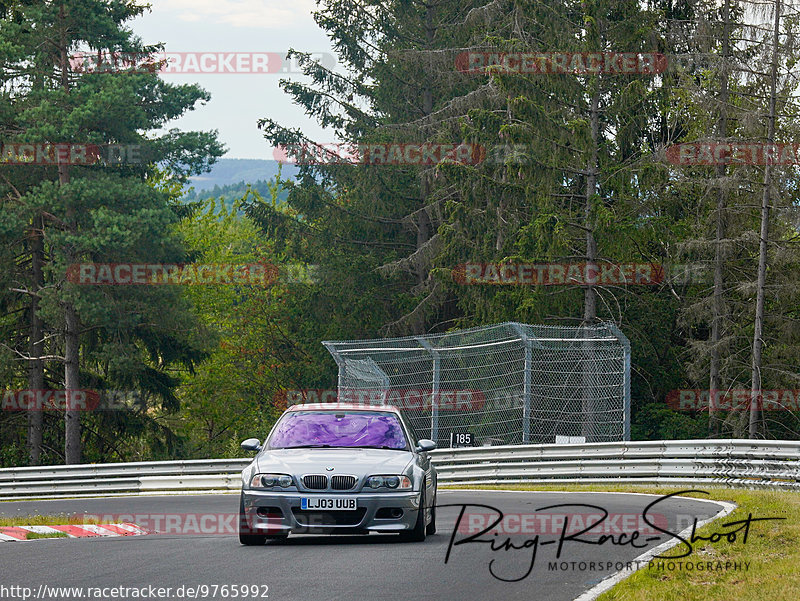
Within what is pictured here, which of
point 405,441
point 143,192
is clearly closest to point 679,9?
point 143,192

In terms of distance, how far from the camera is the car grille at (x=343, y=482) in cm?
1123

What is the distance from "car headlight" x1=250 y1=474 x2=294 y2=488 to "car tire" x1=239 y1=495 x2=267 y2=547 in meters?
0.19

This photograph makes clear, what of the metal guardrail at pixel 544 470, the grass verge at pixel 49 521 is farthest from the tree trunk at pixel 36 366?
the grass verge at pixel 49 521

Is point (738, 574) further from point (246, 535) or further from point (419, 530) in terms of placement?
point (246, 535)

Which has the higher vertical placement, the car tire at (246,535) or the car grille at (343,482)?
the car grille at (343,482)

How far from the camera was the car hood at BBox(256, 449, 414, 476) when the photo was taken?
1133 centimetres

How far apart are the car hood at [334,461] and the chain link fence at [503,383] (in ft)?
34.9

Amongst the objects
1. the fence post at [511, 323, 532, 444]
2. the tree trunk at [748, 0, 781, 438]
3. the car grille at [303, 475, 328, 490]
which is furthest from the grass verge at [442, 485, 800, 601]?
the tree trunk at [748, 0, 781, 438]

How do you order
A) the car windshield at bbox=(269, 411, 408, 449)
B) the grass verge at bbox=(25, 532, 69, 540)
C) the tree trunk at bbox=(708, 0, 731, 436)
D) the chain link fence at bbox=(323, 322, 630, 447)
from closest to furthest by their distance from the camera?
1. the car windshield at bbox=(269, 411, 408, 449)
2. the grass verge at bbox=(25, 532, 69, 540)
3. the chain link fence at bbox=(323, 322, 630, 447)
4. the tree trunk at bbox=(708, 0, 731, 436)

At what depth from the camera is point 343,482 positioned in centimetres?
1124

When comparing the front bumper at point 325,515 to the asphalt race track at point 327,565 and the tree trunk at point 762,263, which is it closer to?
the asphalt race track at point 327,565

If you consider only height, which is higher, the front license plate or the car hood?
the car hood

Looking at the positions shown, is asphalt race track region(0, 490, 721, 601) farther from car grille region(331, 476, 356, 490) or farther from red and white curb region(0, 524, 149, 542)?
red and white curb region(0, 524, 149, 542)

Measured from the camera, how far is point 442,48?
1785 inches
